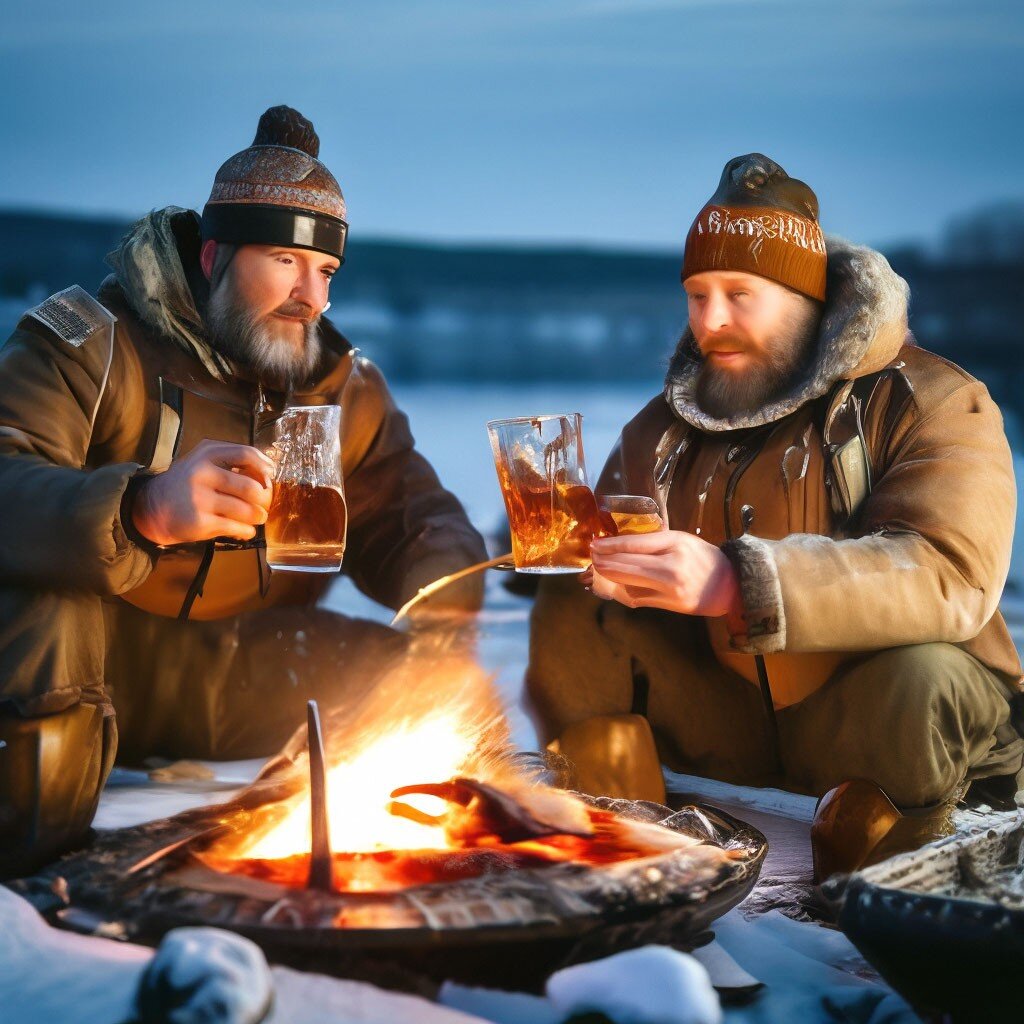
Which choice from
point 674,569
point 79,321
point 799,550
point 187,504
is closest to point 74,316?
point 79,321

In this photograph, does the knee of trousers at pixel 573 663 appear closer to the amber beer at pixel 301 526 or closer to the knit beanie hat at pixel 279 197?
the amber beer at pixel 301 526

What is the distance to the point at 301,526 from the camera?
2234 millimetres

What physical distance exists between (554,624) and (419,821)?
0.80 m

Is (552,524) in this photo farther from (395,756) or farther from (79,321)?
(79,321)

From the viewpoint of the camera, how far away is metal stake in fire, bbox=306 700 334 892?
171cm

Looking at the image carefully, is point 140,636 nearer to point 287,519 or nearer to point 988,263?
point 287,519

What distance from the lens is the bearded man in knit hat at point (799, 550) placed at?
222cm

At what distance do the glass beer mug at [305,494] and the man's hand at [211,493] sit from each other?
5 centimetres

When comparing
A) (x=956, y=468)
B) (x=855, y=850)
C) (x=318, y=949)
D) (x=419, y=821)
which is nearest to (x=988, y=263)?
(x=956, y=468)

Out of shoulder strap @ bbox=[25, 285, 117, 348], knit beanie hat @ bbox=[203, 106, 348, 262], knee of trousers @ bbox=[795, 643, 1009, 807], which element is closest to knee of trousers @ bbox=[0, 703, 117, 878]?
shoulder strap @ bbox=[25, 285, 117, 348]

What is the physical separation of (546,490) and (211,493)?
Answer: 57 centimetres

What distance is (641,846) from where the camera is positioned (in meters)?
1.90

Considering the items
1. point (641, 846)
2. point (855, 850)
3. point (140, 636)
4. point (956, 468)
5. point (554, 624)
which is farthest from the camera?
point (140, 636)

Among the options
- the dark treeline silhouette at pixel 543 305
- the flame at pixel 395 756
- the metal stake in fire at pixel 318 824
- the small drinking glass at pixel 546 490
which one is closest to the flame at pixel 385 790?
the flame at pixel 395 756
